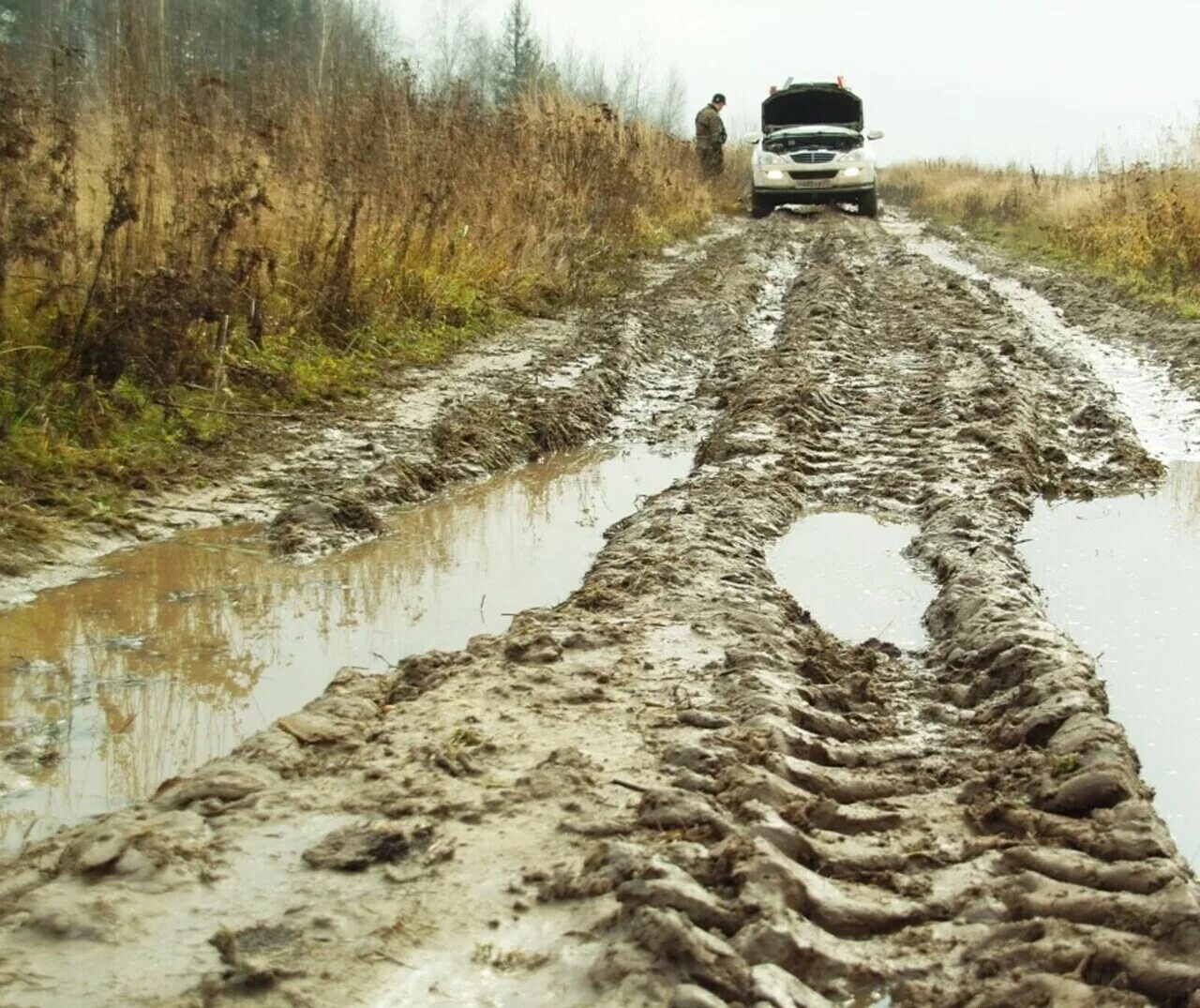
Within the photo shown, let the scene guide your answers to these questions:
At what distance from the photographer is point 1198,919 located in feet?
6.82

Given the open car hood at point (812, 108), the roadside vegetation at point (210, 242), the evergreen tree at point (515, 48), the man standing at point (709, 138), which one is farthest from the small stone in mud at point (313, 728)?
the evergreen tree at point (515, 48)

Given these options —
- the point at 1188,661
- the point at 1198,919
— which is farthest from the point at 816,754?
the point at 1188,661

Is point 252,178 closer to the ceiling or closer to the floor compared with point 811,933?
closer to the ceiling

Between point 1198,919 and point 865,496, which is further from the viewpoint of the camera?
point 865,496

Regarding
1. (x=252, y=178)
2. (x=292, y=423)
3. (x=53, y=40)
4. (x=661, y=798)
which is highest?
(x=53, y=40)

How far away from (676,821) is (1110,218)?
14.8 m

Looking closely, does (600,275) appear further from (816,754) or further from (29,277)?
(816,754)

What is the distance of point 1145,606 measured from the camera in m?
4.21

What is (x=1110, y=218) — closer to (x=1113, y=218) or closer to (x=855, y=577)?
(x=1113, y=218)

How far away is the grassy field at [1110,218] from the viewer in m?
11.6

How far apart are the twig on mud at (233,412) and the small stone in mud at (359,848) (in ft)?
12.2

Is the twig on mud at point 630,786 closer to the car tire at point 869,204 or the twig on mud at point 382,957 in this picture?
the twig on mud at point 382,957

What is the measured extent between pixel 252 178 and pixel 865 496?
11.8 feet

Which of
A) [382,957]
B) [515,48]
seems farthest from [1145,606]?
[515,48]
